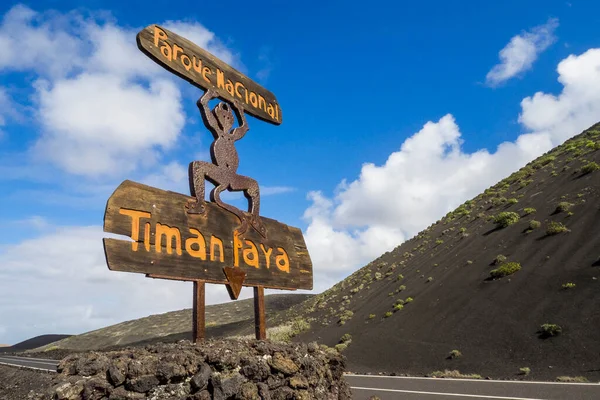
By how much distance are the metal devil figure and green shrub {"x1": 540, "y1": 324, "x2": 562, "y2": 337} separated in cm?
1360

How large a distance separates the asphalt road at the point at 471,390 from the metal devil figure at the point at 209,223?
19.0 ft

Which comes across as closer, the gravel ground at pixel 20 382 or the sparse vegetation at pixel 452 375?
the gravel ground at pixel 20 382

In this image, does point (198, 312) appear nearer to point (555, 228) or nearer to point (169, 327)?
point (555, 228)

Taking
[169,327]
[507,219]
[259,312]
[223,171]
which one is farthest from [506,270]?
[169,327]

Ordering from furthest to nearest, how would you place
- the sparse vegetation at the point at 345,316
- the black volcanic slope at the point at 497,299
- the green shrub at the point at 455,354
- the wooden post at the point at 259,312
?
1. the sparse vegetation at the point at 345,316
2. the green shrub at the point at 455,354
3. the black volcanic slope at the point at 497,299
4. the wooden post at the point at 259,312

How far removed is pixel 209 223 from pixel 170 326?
160 ft

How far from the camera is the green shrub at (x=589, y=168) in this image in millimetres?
29706

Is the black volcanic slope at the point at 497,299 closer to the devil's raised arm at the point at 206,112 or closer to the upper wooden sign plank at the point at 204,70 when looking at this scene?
the upper wooden sign plank at the point at 204,70

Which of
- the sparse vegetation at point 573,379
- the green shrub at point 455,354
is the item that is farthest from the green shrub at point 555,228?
the sparse vegetation at point 573,379

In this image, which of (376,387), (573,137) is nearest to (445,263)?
(376,387)

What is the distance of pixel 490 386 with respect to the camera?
1173 centimetres

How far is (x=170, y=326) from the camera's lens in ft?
165

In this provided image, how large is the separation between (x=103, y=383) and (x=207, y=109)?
4.21 metres

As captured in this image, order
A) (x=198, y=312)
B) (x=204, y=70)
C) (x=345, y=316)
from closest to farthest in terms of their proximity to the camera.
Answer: (x=198, y=312) < (x=204, y=70) < (x=345, y=316)
